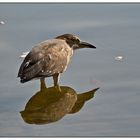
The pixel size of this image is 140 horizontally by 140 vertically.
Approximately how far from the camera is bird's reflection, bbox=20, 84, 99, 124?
22.4 ft

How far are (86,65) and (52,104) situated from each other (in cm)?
123

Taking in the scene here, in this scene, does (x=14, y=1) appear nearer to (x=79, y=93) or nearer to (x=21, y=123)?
(x=79, y=93)

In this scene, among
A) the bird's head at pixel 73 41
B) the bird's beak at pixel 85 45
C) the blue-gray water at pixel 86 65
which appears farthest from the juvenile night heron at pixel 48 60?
the blue-gray water at pixel 86 65

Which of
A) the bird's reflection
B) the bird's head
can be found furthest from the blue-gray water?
the bird's head

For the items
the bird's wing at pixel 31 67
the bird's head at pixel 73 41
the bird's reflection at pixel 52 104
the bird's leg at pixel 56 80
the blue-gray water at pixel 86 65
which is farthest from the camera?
the bird's head at pixel 73 41

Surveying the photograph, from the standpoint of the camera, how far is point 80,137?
629cm

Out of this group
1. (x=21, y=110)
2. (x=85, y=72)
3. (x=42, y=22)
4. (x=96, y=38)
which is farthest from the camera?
(x=42, y=22)

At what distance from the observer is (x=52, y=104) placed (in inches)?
283

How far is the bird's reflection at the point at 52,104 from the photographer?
682 cm

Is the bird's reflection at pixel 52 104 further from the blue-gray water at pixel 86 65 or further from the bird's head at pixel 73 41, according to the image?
the bird's head at pixel 73 41

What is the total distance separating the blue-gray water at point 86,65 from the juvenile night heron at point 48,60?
0.21 meters

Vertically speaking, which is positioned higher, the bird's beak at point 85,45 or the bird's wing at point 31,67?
the bird's beak at point 85,45

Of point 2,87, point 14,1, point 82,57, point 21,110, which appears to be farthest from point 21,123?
point 14,1

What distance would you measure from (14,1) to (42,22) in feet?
3.04
